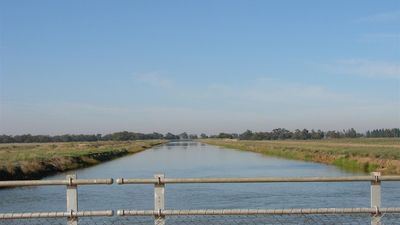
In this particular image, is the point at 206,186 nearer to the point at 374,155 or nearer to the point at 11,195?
the point at 11,195

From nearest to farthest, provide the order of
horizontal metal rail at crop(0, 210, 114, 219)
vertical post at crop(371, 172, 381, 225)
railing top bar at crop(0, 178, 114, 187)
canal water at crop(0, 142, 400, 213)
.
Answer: horizontal metal rail at crop(0, 210, 114, 219) < railing top bar at crop(0, 178, 114, 187) < vertical post at crop(371, 172, 381, 225) < canal water at crop(0, 142, 400, 213)

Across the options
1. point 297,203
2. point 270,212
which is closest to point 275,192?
point 297,203

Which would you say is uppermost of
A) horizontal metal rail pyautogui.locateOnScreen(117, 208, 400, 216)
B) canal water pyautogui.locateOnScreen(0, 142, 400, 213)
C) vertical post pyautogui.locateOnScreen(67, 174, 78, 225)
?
vertical post pyautogui.locateOnScreen(67, 174, 78, 225)

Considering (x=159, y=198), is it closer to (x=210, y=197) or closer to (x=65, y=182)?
(x=65, y=182)

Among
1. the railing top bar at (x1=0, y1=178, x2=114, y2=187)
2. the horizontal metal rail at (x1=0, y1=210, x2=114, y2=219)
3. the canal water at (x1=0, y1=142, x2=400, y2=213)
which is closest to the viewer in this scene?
the horizontal metal rail at (x1=0, y1=210, x2=114, y2=219)

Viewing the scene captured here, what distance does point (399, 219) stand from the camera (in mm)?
17453

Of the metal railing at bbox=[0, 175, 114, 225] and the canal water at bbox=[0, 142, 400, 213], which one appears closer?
the metal railing at bbox=[0, 175, 114, 225]

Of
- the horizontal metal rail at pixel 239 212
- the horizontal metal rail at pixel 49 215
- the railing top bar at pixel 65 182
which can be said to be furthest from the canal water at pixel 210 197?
the horizontal metal rail at pixel 49 215

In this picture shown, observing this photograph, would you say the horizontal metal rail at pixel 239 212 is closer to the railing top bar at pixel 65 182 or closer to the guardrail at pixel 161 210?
the guardrail at pixel 161 210

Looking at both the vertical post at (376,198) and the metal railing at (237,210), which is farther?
the vertical post at (376,198)

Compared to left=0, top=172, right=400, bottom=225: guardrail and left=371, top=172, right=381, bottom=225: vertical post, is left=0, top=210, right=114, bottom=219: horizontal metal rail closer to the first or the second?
left=0, top=172, right=400, bottom=225: guardrail

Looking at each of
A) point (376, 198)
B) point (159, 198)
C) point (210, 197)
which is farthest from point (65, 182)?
point (210, 197)

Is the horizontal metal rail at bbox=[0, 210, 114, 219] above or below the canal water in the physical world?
above

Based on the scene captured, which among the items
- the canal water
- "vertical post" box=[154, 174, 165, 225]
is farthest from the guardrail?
the canal water
